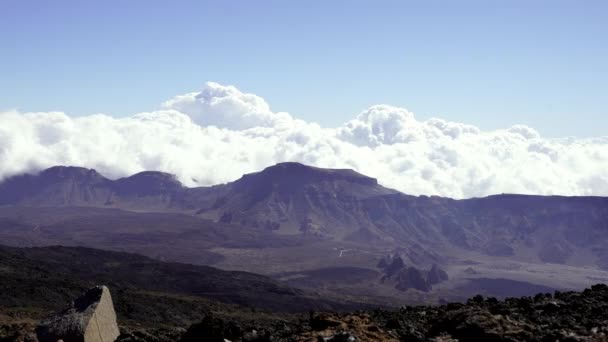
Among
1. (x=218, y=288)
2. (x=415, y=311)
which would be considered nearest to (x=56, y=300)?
(x=415, y=311)

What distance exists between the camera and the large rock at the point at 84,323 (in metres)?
19.1


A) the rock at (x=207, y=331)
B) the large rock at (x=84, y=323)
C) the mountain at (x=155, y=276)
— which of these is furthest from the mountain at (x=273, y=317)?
the large rock at (x=84, y=323)

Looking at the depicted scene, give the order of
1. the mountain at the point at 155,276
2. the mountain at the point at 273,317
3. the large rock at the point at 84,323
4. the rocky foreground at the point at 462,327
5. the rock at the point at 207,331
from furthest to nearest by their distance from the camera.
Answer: the mountain at the point at 155,276
the large rock at the point at 84,323
the rock at the point at 207,331
the mountain at the point at 273,317
the rocky foreground at the point at 462,327

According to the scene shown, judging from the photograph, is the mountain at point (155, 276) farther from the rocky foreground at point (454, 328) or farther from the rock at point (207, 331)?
the rock at point (207, 331)

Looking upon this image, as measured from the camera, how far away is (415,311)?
25.8m

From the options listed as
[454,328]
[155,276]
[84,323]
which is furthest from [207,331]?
[155,276]

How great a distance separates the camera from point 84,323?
758 inches

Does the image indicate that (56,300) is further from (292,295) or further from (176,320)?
(292,295)

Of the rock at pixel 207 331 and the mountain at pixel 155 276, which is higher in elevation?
the rock at pixel 207 331

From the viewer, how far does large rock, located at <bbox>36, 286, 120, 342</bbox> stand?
19141 millimetres

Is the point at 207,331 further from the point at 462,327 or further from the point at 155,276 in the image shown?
the point at 155,276

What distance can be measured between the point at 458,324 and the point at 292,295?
119662 millimetres

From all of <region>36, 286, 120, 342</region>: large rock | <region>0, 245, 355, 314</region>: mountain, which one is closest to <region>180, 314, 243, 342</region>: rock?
<region>36, 286, 120, 342</region>: large rock

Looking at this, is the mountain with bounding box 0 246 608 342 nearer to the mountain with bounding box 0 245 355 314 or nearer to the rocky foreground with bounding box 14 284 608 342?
the rocky foreground with bounding box 14 284 608 342
